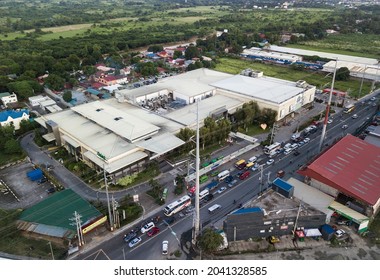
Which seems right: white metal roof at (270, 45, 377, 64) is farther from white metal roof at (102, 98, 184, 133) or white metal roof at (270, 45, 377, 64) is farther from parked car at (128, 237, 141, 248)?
parked car at (128, 237, 141, 248)

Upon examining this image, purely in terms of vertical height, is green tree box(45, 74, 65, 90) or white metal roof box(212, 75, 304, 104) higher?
white metal roof box(212, 75, 304, 104)

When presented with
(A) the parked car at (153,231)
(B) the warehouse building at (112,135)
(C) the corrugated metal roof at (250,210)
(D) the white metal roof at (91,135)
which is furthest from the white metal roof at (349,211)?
(D) the white metal roof at (91,135)

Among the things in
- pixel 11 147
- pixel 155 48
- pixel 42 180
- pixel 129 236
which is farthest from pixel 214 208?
pixel 155 48

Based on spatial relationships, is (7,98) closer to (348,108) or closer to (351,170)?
(351,170)

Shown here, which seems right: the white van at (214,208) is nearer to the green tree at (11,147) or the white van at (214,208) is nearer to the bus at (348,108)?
the green tree at (11,147)

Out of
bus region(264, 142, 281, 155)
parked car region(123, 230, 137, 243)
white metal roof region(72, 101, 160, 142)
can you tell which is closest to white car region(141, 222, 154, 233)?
parked car region(123, 230, 137, 243)

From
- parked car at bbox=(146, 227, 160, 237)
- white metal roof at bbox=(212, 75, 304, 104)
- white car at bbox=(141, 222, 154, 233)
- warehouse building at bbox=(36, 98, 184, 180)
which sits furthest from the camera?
white metal roof at bbox=(212, 75, 304, 104)
